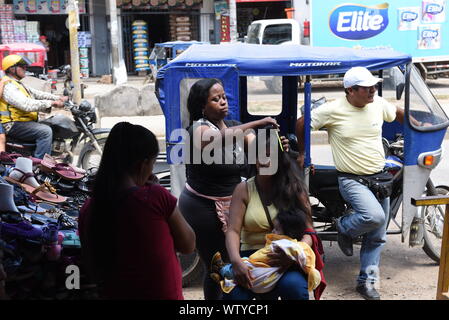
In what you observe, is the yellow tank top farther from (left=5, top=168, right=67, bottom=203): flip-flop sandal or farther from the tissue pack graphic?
the tissue pack graphic

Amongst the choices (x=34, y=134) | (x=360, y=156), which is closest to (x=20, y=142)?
(x=34, y=134)

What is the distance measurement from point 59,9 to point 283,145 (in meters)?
20.7

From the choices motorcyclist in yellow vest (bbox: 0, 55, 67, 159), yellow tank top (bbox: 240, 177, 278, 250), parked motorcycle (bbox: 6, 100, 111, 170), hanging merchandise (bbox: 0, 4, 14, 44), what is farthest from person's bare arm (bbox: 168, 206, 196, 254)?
hanging merchandise (bbox: 0, 4, 14, 44)

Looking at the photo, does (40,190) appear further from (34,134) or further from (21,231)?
(34,134)

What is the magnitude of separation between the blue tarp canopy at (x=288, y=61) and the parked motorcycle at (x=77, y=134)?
9.82 ft

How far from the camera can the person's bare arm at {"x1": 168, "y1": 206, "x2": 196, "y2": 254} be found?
3.00m

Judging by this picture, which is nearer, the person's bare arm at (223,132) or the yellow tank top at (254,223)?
the yellow tank top at (254,223)

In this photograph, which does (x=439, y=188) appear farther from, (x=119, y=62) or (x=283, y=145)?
(x=119, y=62)

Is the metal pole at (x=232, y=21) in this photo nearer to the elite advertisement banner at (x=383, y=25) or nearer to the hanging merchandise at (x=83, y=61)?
the elite advertisement banner at (x=383, y=25)

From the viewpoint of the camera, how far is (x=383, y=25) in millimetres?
18875

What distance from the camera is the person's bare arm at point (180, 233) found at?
3.00 m

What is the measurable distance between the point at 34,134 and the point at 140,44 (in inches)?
654

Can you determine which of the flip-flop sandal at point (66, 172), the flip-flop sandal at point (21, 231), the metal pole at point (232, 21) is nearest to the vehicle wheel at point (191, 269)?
the flip-flop sandal at point (66, 172)
